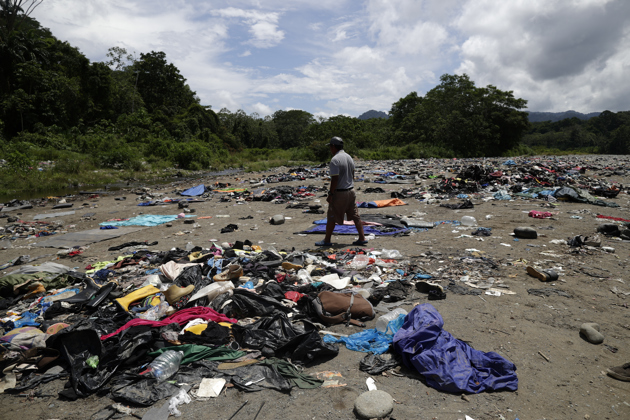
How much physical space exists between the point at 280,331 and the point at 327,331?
458mm

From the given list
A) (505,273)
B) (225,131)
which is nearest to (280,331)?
(505,273)

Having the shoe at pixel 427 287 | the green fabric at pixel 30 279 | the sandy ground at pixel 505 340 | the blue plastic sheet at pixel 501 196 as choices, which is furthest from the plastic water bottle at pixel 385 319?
the blue plastic sheet at pixel 501 196

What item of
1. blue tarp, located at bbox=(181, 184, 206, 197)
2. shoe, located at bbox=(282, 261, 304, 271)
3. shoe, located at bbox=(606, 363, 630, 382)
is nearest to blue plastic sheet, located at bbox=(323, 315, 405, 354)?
shoe, located at bbox=(606, 363, 630, 382)

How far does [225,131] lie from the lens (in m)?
39.8

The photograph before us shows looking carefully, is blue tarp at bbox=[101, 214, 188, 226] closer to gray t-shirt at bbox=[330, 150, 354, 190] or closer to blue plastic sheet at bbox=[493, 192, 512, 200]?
gray t-shirt at bbox=[330, 150, 354, 190]

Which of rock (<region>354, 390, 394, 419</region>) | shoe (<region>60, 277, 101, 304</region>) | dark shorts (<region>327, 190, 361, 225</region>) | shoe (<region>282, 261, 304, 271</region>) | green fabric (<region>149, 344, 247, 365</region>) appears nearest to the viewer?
rock (<region>354, 390, 394, 419</region>)

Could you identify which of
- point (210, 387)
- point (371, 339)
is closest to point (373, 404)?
point (371, 339)

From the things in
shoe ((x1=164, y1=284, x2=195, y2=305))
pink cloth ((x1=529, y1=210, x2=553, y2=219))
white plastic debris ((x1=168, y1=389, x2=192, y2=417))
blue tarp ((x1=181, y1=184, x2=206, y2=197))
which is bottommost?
white plastic debris ((x1=168, y1=389, x2=192, y2=417))

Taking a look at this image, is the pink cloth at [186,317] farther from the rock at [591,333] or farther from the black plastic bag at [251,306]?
the rock at [591,333]

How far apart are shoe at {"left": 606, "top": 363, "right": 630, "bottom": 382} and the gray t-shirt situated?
3475 millimetres

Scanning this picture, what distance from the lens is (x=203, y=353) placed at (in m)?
2.66

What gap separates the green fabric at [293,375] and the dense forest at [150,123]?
1665 centimetres

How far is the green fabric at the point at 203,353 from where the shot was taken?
263 cm

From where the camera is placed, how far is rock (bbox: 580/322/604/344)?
2740 millimetres
